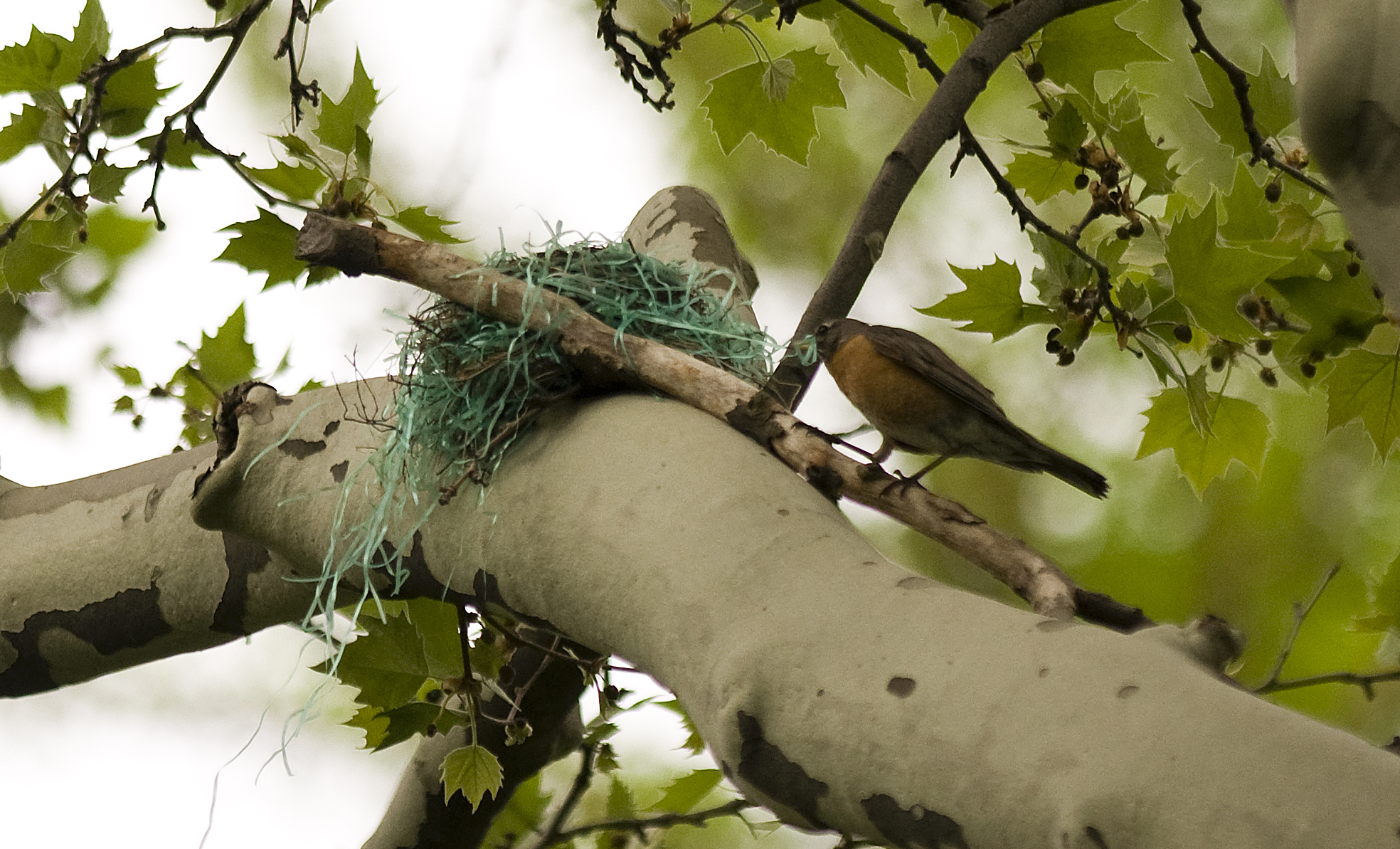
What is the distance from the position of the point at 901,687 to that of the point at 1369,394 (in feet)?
5.12

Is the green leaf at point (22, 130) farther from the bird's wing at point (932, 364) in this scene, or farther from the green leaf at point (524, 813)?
the green leaf at point (524, 813)

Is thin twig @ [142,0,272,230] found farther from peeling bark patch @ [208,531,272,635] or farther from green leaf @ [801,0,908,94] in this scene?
green leaf @ [801,0,908,94]

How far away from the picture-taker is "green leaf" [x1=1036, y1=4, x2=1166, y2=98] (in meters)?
2.30

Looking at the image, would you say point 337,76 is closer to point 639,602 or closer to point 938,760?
A: point 639,602

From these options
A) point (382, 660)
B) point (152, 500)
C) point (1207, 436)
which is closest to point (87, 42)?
point (152, 500)

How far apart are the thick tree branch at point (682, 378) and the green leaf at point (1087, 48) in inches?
49.7

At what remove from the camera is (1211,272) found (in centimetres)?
173

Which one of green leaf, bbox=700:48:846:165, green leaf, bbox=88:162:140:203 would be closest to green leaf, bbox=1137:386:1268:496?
green leaf, bbox=700:48:846:165

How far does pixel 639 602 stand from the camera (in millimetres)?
1188

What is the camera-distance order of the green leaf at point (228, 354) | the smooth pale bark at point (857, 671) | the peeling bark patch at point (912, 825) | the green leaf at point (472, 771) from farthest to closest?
1. the green leaf at point (228, 354)
2. the green leaf at point (472, 771)
3. the peeling bark patch at point (912, 825)
4. the smooth pale bark at point (857, 671)

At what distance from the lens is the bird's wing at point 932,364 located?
2.06 meters

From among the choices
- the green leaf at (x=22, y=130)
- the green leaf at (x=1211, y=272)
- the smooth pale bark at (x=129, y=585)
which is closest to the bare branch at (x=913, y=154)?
the green leaf at (x=1211, y=272)

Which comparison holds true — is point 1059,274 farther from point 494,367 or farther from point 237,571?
point 237,571

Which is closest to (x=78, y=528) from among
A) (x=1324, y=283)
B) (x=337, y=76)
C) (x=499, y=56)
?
(x=1324, y=283)
